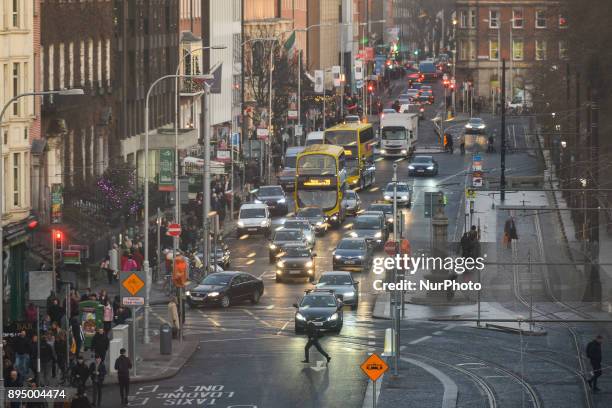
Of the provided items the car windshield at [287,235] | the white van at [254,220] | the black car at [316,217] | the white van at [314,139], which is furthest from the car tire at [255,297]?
the white van at [314,139]

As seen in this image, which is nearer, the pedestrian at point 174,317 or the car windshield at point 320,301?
the pedestrian at point 174,317

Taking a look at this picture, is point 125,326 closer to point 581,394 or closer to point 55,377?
point 55,377

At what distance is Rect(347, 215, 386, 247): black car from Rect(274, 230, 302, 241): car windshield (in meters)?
2.90

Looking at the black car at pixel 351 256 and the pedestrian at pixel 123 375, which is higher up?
the black car at pixel 351 256

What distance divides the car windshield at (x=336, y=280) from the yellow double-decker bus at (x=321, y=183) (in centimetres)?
2402

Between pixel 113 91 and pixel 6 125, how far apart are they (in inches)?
A: 1171

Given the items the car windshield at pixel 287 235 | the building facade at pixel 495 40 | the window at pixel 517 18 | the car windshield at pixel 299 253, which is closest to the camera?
the car windshield at pixel 299 253

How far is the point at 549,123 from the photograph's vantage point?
109 meters

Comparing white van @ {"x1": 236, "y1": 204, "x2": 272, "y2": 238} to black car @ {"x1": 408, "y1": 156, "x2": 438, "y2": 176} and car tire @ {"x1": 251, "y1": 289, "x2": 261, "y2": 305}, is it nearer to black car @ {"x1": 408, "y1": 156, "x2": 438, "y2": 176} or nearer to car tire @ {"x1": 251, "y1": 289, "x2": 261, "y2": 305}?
car tire @ {"x1": 251, "y1": 289, "x2": 261, "y2": 305}

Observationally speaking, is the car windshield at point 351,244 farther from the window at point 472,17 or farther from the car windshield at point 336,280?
the window at point 472,17

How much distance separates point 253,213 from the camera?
3415 inches

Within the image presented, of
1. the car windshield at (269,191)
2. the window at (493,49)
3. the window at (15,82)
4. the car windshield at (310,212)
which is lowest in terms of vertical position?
the car windshield at (310,212)

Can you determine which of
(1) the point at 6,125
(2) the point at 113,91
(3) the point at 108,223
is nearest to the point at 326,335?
(1) the point at 6,125

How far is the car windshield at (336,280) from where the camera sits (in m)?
64.8
